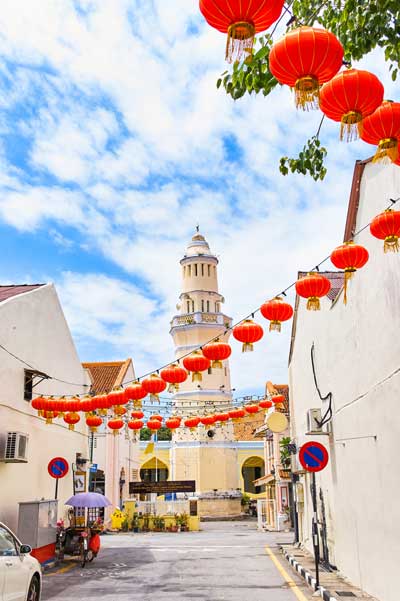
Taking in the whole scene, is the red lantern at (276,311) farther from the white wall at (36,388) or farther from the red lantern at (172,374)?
the white wall at (36,388)

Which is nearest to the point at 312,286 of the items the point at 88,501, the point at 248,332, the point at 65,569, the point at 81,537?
the point at 248,332

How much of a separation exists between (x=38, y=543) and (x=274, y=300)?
952cm

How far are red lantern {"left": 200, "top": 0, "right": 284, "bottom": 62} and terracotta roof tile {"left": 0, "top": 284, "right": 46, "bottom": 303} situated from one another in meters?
14.1

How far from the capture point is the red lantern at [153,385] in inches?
595

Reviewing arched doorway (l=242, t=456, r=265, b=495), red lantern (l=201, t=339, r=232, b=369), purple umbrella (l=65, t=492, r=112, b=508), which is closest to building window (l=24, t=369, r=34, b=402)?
purple umbrella (l=65, t=492, r=112, b=508)

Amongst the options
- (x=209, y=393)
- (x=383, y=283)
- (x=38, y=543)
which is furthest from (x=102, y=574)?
(x=209, y=393)

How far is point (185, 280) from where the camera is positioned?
5072 centimetres

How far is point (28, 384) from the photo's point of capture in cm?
1773

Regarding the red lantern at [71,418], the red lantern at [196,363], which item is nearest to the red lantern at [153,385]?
the red lantern at [196,363]

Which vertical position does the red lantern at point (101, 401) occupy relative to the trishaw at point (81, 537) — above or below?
above

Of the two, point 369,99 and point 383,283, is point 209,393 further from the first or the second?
point 369,99

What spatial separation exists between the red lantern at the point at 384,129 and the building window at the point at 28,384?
14172 millimetres

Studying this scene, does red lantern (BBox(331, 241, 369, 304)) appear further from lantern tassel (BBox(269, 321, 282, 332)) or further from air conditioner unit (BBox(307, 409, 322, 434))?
air conditioner unit (BBox(307, 409, 322, 434))

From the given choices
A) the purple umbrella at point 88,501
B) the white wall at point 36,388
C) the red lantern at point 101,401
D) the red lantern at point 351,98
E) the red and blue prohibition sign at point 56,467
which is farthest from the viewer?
the red lantern at point 101,401
